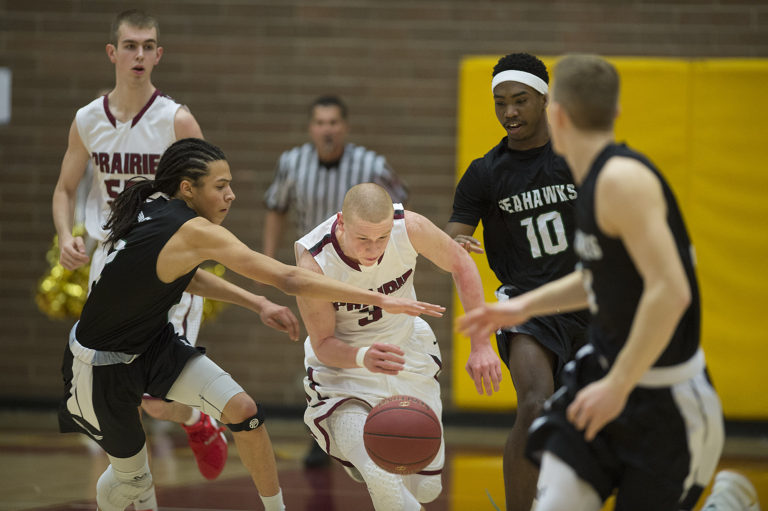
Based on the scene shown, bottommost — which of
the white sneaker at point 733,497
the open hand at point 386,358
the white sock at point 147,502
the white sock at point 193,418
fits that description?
the white sock at point 147,502

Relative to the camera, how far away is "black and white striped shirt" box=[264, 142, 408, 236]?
23.5 feet

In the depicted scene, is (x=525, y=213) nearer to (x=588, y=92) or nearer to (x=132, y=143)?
(x=588, y=92)

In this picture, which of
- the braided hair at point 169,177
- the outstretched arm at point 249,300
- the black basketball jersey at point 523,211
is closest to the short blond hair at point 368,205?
the outstretched arm at point 249,300

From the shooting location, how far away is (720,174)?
8523 millimetres

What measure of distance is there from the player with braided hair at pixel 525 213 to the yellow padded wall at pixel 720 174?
3745mm

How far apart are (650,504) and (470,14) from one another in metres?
6.79

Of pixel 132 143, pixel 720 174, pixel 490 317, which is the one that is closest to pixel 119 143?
pixel 132 143

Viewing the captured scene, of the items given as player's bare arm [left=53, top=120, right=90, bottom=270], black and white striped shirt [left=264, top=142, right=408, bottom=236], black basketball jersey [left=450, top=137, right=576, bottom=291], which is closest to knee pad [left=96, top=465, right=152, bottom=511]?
player's bare arm [left=53, top=120, right=90, bottom=270]

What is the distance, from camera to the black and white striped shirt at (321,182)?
7172 mm

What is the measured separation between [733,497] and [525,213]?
173cm

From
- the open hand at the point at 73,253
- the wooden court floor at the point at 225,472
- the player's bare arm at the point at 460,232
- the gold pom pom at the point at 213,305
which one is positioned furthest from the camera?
the gold pom pom at the point at 213,305

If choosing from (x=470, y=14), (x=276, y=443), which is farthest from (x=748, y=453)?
(x=470, y=14)

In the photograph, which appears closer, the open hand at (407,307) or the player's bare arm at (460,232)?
the open hand at (407,307)

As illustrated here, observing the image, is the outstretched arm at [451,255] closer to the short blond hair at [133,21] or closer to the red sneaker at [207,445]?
the red sneaker at [207,445]
